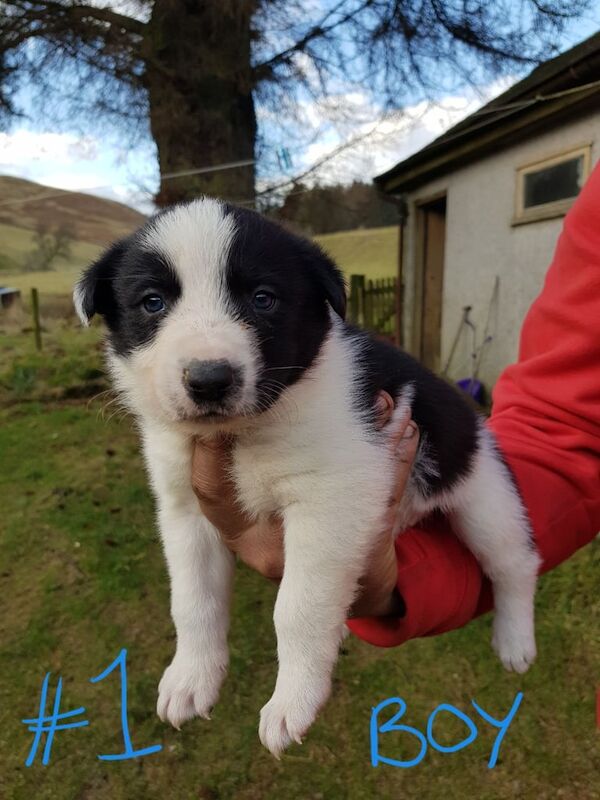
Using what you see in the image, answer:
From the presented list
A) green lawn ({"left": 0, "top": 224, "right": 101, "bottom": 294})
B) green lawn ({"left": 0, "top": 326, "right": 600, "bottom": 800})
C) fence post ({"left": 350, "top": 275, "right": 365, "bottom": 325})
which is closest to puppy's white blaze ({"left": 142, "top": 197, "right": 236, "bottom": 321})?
green lawn ({"left": 0, "top": 326, "right": 600, "bottom": 800})

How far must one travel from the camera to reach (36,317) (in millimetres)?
6102

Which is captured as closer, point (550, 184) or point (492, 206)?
point (550, 184)

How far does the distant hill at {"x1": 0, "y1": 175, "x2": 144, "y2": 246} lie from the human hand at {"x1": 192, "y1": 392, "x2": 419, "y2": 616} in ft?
6.95

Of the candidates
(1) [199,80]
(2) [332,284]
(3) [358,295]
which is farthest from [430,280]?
(2) [332,284]

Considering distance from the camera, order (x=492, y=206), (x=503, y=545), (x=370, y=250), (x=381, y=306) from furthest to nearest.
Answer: (x=381, y=306) → (x=370, y=250) → (x=492, y=206) → (x=503, y=545)

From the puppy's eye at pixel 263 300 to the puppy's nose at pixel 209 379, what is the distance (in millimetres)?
228

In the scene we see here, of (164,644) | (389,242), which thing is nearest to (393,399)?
(164,644)

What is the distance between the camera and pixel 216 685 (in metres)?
1.59

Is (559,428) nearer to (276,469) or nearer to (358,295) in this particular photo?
(276,469)

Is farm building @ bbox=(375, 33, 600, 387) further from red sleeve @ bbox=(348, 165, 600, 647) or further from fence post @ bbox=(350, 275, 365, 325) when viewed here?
→ red sleeve @ bbox=(348, 165, 600, 647)

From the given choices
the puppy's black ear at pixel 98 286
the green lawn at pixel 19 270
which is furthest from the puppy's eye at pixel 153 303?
the green lawn at pixel 19 270

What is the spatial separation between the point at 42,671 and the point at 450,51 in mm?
6257

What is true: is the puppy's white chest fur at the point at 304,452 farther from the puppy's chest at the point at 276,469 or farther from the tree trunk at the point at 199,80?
the tree trunk at the point at 199,80

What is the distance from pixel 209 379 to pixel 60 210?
3.87 m
